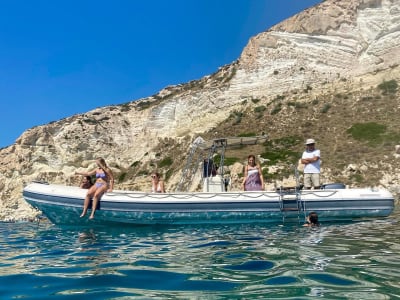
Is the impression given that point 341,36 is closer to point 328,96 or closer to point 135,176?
point 328,96

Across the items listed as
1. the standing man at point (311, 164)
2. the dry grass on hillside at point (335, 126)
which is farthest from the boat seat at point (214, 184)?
the dry grass on hillside at point (335, 126)

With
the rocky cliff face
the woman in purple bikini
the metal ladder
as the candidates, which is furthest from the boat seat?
the rocky cliff face

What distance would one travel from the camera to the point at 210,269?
5.11 m

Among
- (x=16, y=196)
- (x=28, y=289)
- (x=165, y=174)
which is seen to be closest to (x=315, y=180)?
(x=28, y=289)

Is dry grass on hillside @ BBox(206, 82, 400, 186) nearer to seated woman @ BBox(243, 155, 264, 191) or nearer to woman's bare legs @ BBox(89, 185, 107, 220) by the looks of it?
seated woman @ BBox(243, 155, 264, 191)

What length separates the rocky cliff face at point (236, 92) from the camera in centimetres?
4584

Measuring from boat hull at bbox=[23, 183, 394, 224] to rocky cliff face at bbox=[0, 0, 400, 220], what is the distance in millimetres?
31958

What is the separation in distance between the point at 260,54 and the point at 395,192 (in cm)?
2854

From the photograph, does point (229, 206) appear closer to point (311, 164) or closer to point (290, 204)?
point (290, 204)

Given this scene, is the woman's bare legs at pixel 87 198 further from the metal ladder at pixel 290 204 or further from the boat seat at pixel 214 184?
the metal ladder at pixel 290 204

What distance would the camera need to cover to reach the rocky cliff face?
45844 millimetres

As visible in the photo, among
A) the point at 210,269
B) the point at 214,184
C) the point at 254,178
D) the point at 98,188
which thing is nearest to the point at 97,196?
the point at 98,188

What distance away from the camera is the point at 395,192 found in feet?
89.4

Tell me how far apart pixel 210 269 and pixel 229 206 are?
7.06m
